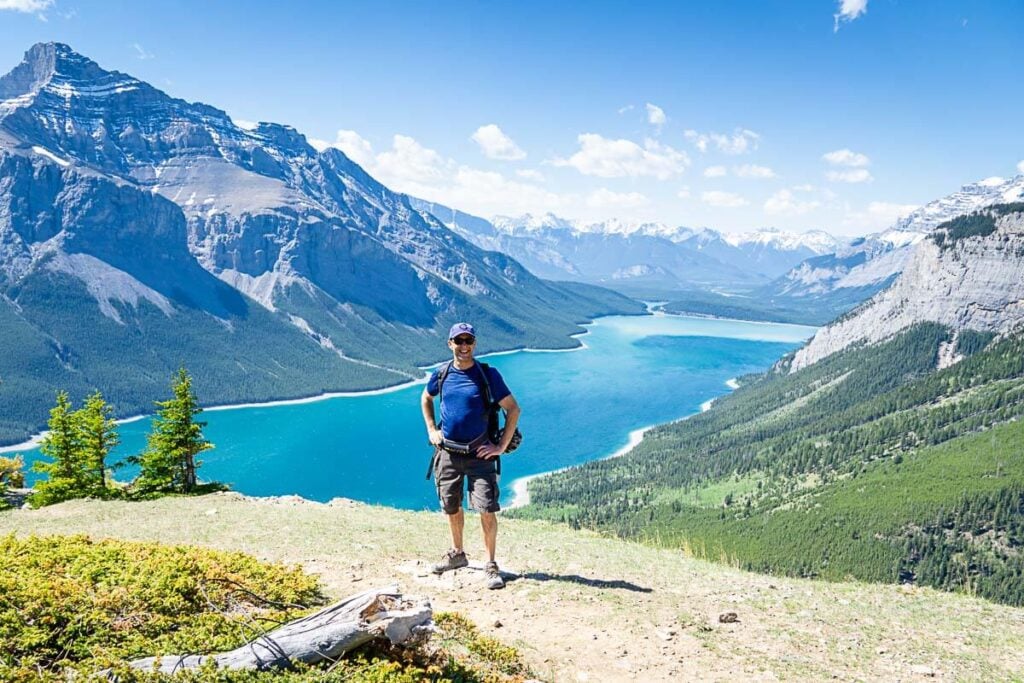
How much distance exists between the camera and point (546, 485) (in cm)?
13750

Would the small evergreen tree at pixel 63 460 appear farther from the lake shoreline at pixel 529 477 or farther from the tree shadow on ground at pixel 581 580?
the lake shoreline at pixel 529 477

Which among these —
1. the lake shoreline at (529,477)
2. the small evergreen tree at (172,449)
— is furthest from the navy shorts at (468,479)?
the lake shoreline at (529,477)

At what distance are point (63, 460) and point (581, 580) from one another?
31311 millimetres

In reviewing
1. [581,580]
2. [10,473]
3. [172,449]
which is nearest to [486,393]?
[581,580]

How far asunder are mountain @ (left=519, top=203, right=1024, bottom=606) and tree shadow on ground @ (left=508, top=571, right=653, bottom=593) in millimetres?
71769

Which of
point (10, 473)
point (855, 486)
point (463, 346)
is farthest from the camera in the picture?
point (855, 486)

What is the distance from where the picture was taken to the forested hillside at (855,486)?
102438 mm

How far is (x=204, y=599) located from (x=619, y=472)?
146351 mm

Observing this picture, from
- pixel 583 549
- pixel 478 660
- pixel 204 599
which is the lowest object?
pixel 583 549

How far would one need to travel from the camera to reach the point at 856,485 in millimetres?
126938

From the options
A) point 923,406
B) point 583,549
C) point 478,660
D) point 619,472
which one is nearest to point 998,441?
point 923,406

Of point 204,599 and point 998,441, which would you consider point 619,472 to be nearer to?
point 998,441

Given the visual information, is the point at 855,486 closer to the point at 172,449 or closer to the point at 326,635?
the point at 172,449

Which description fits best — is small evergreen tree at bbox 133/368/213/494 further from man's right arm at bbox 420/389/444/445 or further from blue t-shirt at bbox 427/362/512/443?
blue t-shirt at bbox 427/362/512/443
